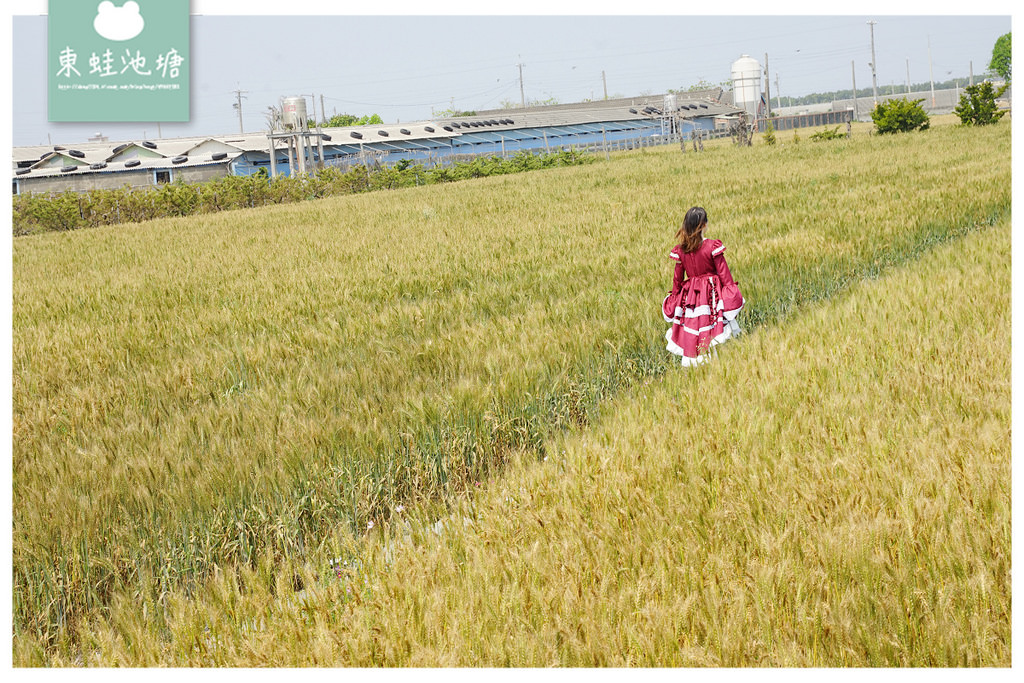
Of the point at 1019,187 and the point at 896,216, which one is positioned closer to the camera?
the point at 1019,187

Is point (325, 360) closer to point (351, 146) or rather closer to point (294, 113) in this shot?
point (294, 113)

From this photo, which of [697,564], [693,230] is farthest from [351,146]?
[697,564]

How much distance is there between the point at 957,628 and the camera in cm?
209

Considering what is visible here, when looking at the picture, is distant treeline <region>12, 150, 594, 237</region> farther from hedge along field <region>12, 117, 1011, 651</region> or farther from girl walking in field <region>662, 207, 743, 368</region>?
girl walking in field <region>662, 207, 743, 368</region>

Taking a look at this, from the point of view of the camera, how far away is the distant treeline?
25.5 metres

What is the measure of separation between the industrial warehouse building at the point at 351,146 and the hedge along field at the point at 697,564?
110ft

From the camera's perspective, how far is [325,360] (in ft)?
19.2

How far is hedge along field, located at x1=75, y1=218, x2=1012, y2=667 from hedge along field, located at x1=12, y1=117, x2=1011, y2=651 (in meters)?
0.37

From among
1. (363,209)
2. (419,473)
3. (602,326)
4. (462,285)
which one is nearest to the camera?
(419,473)

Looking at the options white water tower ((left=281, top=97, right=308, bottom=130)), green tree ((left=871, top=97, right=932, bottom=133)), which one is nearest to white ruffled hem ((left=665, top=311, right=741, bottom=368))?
green tree ((left=871, top=97, right=932, bottom=133))

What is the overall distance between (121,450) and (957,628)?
12.5 ft

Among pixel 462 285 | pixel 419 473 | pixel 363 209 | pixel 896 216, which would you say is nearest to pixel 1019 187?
pixel 419 473

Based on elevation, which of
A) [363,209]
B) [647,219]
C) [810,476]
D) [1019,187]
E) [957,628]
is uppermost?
[363,209]

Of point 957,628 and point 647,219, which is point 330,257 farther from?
point 957,628
